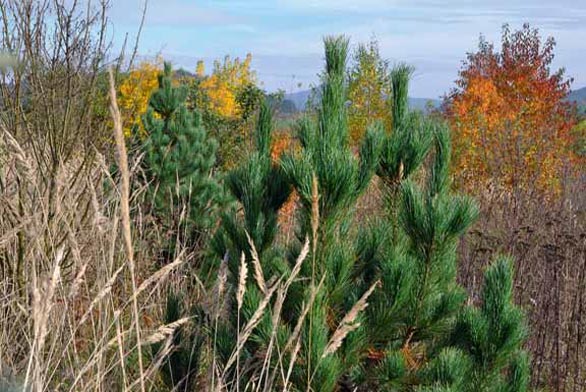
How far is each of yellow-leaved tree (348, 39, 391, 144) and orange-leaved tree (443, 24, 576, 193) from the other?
127cm

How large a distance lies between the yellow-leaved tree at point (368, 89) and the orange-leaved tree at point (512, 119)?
4.17 ft

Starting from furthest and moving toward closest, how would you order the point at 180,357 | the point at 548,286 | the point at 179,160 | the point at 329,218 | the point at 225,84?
the point at 225,84, the point at 179,160, the point at 548,286, the point at 180,357, the point at 329,218

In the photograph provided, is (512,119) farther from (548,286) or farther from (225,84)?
(548,286)

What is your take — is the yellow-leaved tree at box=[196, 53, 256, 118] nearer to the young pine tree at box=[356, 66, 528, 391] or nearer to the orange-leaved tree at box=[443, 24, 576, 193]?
the orange-leaved tree at box=[443, 24, 576, 193]

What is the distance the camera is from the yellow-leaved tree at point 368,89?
14.6 metres

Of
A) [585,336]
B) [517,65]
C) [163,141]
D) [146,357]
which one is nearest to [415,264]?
[146,357]

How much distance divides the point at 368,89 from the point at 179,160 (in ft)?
24.7

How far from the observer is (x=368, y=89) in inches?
594

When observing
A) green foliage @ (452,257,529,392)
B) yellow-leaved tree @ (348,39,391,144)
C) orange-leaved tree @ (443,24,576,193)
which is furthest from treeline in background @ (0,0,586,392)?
yellow-leaved tree @ (348,39,391,144)

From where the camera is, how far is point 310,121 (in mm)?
3713

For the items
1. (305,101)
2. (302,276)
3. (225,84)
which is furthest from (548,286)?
(225,84)

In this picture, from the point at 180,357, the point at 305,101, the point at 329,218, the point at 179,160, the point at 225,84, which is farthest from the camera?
the point at 225,84

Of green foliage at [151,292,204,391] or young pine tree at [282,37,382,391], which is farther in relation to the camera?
green foliage at [151,292,204,391]

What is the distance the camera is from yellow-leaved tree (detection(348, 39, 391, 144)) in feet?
47.9
